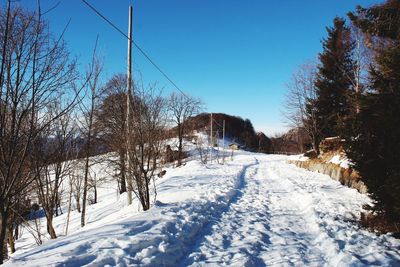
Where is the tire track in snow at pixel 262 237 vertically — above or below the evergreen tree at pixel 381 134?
below

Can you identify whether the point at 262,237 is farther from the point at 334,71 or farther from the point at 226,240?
the point at 334,71

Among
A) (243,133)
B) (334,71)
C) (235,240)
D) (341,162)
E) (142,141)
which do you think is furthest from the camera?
(243,133)

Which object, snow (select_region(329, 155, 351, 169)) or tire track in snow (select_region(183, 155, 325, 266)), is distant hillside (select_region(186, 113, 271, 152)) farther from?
tire track in snow (select_region(183, 155, 325, 266))

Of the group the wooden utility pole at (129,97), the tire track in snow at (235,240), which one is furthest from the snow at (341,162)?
the wooden utility pole at (129,97)

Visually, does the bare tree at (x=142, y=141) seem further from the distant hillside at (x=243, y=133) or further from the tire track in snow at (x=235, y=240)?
the distant hillside at (x=243, y=133)

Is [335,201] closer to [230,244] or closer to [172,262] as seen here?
[230,244]

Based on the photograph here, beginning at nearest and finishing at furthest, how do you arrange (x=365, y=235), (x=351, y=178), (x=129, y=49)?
(x=365, y=235), (x=129, y=49), (x=351, y=178)

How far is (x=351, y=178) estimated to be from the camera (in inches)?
432

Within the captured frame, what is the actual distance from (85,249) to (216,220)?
10.4ft

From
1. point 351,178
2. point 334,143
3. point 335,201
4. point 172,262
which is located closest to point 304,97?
point 334,143

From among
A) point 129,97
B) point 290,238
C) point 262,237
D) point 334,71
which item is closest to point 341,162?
point 290,238

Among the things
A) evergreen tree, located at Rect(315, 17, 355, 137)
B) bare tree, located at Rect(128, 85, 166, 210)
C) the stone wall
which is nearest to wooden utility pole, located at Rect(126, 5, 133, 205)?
bare tree, located at Rect(128, 85, 166, 210)

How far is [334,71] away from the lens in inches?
1008

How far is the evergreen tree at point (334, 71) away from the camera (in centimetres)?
2448
